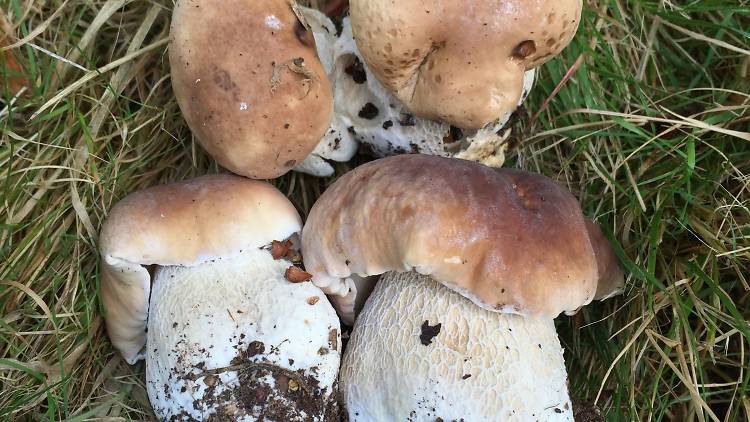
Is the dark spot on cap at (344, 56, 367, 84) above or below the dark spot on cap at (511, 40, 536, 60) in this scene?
below

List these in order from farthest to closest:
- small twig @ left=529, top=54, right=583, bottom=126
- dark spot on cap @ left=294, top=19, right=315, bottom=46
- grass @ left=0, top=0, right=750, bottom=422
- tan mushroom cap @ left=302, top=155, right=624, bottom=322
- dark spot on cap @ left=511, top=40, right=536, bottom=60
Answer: small twig @ left=529, top=54, right=583, bottom=126 → grass @ left=0, top=0, right=750, bottom=422 → dark spot on cap @ left=294, top=19, right=315, bottom=46 → dark spot on cap @ left=511, top=40, right=536, bottom=60 → tan mushroom cap @ left=302, top=155, right=624, bottom=322

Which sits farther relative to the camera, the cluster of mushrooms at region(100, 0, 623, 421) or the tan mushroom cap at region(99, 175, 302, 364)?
the tan mushroom cap at region(99, 175, 302, 364)

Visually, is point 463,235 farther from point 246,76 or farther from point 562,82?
point 562,82

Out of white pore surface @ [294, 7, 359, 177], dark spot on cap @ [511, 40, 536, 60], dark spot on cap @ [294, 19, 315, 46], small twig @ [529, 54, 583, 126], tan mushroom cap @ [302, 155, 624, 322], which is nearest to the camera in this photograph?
tan mushroom cap @ [302, 155, 624, 322]

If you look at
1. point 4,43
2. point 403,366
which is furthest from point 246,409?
point 4,43

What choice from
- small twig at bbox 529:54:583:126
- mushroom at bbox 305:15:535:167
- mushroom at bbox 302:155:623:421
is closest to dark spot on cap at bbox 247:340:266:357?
mushroom at bbox 302:155:623:421

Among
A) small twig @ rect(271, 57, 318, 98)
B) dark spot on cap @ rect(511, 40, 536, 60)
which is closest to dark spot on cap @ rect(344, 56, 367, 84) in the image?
small twig @ rect(271, 57, 318, 98)

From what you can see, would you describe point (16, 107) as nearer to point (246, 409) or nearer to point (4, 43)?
point (4, 43)

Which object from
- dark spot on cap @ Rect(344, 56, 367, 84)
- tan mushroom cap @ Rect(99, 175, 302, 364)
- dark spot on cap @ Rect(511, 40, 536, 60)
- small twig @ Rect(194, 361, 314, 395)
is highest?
dark spot on cap @ Rect(511, 40, 536, 60)

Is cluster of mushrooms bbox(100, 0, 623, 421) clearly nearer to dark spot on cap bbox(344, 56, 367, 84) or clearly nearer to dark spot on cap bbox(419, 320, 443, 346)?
dark spot on cap bbox(419, 320, 443, 346)
